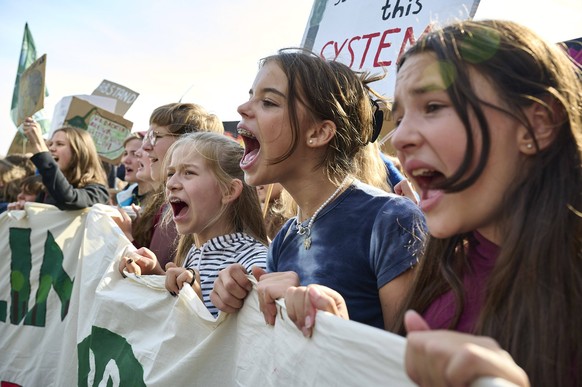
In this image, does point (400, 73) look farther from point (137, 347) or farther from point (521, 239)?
point (137, 347)

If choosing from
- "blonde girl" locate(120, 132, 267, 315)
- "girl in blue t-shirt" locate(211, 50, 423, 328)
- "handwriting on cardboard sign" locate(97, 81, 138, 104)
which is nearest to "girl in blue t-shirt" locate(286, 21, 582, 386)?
"girl in blue t-shirt" locate(211, 50, 423, 328)

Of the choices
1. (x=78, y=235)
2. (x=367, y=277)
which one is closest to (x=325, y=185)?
(x=367, y=277)

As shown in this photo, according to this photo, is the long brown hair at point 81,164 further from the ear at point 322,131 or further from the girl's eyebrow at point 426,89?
the girl's eyebrow at point 426,89

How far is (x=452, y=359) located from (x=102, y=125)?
6057 mm

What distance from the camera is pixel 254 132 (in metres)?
2.06

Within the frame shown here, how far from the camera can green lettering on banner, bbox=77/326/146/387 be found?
2209mm

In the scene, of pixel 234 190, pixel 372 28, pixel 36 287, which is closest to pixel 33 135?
pixel 36 287

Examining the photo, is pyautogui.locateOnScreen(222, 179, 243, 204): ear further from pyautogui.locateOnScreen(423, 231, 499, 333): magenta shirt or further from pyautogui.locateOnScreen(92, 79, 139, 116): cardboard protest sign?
pyautogui.locateOnScreen(92, 79, 139, 116): cardboard protest sign

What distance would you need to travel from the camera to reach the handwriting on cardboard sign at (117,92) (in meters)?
7.56

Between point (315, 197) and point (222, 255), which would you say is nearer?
point (315, 197)

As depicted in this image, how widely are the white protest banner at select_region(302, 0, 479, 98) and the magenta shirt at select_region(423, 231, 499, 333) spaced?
6.69 ft

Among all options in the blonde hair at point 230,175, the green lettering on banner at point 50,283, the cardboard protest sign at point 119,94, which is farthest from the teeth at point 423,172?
the cardboard protest sign at point 119,94

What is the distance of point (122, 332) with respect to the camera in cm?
240

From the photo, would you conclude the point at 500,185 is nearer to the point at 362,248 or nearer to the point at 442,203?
the point at 442,203
